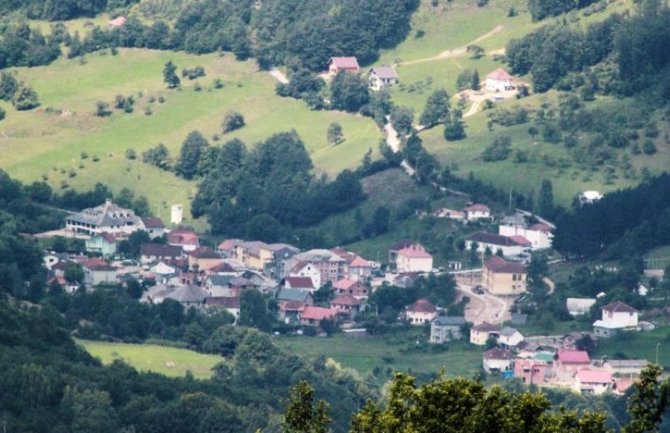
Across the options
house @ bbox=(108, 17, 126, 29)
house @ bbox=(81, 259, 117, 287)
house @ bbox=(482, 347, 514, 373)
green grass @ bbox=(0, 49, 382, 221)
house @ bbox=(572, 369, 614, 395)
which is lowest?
house @ bbox=(572, 369, 614, 395)

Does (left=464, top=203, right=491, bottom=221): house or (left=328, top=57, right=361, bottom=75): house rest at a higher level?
(left=328, top=57, right=361, bottom=75): house

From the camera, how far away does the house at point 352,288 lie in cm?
9838

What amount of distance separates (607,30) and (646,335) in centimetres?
2966

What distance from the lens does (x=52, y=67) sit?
405 feet

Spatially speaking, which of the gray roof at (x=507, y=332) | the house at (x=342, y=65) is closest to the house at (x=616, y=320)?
the gray roof at (x=507, y=332)

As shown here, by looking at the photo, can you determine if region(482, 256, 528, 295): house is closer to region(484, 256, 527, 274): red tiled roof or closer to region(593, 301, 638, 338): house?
region(484, 256, 527, 274): red tiled roof

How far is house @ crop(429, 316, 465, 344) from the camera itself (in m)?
91.5

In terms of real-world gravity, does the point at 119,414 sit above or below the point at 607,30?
below

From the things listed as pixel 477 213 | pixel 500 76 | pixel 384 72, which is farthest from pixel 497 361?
pixel 384 72

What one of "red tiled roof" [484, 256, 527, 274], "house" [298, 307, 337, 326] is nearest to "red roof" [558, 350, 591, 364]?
"red tiled roof" [484, 256, 527, 274]

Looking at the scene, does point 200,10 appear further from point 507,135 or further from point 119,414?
point 119,414

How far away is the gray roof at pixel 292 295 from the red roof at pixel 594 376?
15134mm

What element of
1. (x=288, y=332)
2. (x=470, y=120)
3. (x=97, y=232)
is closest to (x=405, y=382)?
(x=288, y=332)

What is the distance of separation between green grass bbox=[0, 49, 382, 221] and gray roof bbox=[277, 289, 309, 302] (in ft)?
41.1
